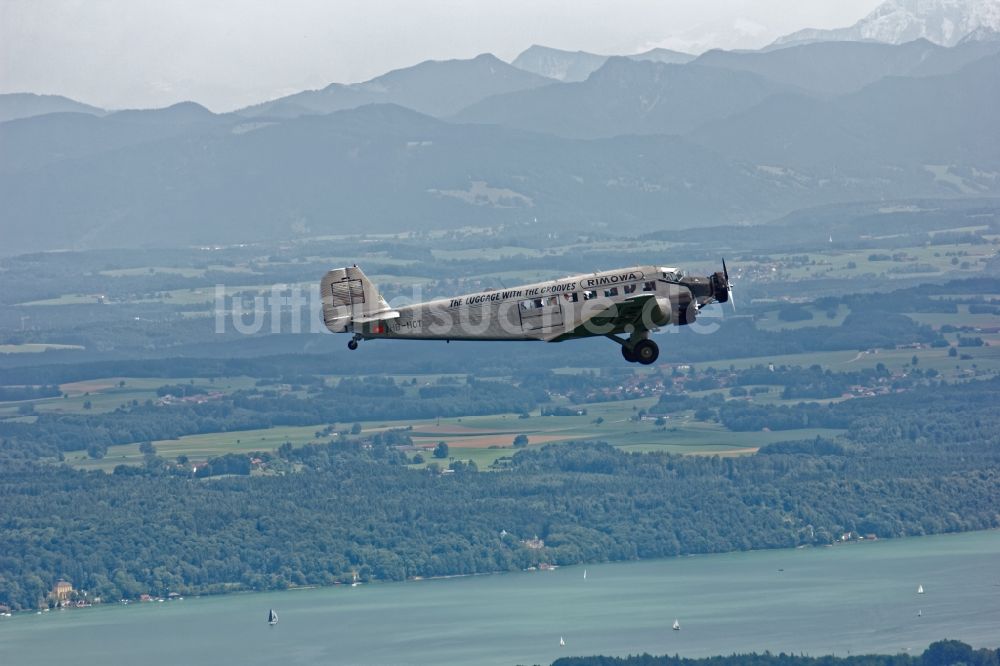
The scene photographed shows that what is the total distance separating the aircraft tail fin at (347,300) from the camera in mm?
78250

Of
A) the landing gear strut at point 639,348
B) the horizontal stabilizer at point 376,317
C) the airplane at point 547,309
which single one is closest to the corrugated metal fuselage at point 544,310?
the airplane at point 547,309

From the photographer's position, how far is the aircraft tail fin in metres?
78.2

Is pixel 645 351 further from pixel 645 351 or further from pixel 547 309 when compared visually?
pixel 547 309

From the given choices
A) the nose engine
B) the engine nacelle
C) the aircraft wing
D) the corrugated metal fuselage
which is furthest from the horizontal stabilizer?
the nose engine

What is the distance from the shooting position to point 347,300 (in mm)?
78500

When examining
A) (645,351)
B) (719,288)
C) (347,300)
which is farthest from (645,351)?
(347,300)

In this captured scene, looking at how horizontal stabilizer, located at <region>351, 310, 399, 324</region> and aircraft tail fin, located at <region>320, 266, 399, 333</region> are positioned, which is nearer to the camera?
horizontal stabilizer, located at <region>351, 310, 399, 324</region>

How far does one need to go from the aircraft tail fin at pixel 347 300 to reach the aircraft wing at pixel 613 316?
6938 mm

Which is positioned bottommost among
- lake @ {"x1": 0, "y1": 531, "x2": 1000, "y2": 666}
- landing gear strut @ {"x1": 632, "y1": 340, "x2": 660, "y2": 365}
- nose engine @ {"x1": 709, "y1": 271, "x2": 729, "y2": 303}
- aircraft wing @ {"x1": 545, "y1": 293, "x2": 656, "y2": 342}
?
lake @ {"x1": 0, "y1": 531, "x2": 1000, "y2": 666}

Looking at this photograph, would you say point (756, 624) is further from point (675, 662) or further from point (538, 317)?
point (538, 317)

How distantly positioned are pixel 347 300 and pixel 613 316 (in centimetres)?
1048

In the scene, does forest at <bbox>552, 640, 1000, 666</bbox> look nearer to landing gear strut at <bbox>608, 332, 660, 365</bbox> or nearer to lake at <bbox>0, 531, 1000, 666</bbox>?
lake at <bbox>0, 531, 1000, 666</bbox>

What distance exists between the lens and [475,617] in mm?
194125

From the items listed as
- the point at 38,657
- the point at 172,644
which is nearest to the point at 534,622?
the point at 172,644
